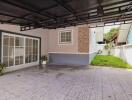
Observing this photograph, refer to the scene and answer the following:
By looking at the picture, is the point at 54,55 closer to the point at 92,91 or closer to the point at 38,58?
the point at 38,58

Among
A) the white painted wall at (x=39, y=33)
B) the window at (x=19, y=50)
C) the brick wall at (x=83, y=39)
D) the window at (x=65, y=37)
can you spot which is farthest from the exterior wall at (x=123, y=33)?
the window at (x=19, y=50)

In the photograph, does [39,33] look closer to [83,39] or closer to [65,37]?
[65,37]

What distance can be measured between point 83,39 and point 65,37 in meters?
1.68

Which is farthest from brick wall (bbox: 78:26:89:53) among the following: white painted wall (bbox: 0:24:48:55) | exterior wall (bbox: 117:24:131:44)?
exterior wall (bbox: 117:24:131:44)

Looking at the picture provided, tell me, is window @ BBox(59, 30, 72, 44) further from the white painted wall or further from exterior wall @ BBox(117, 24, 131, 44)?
exterior wall @ BBox(117, 24, 131, 44)

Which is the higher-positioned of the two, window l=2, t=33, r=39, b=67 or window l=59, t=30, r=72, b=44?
window l=59, t=30, r=72, b=44

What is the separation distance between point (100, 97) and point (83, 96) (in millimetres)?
517

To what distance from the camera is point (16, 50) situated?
342 inches

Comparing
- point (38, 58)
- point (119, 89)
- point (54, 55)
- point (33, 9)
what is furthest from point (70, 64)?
point (33, 9)

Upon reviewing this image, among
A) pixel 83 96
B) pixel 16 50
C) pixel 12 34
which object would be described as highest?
pixel 12 34

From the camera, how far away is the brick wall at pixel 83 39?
35.6 feet

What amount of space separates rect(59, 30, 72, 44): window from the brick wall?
35.7 inches

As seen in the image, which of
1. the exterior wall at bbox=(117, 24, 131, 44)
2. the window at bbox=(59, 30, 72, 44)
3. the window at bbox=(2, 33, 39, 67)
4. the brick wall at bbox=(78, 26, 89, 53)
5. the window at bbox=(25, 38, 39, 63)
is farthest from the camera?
the exterior wall at bbox=(117, 24, 131, 44)

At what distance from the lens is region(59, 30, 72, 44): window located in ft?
37.6
